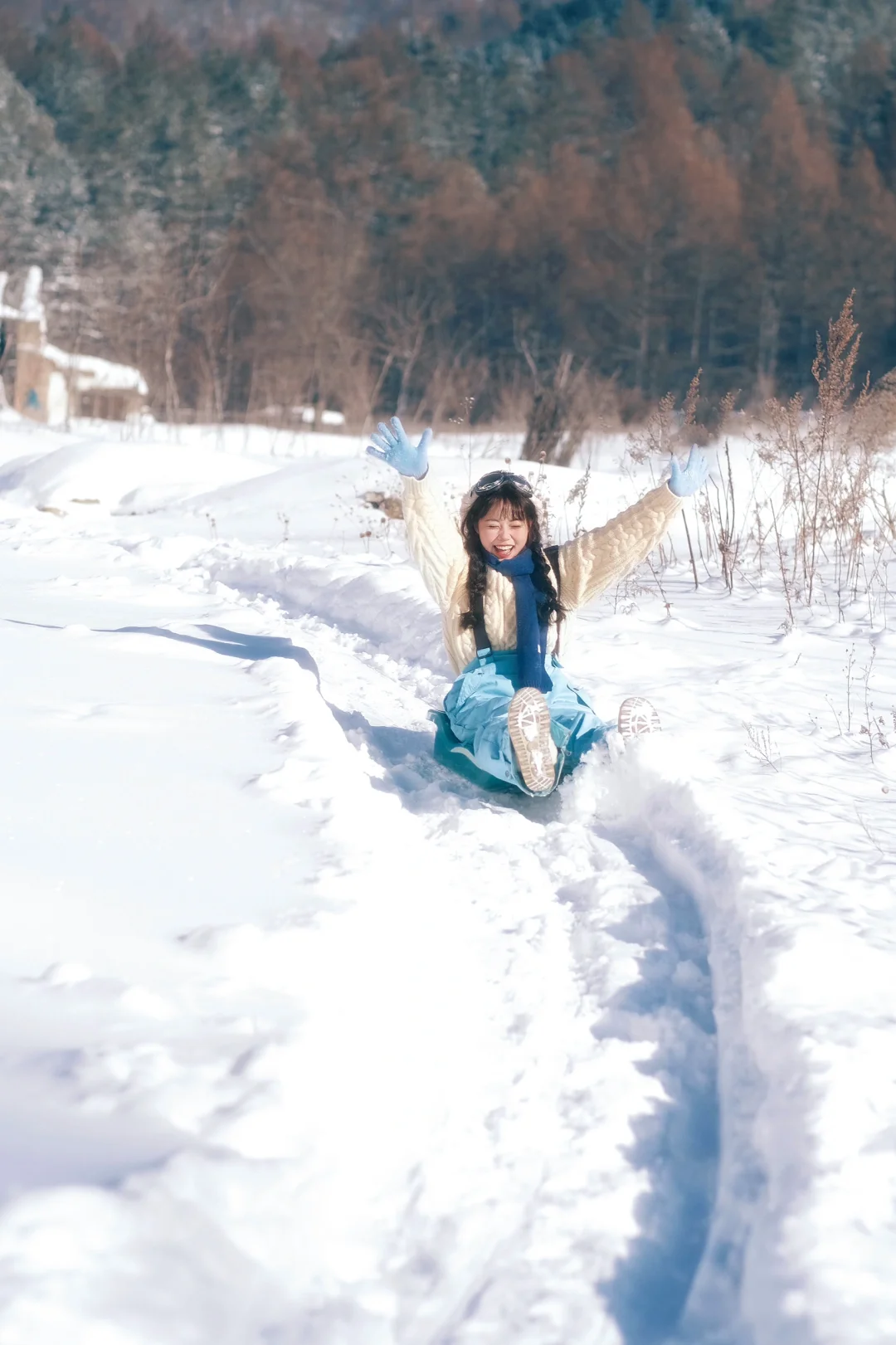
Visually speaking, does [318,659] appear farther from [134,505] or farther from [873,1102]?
[134,505]

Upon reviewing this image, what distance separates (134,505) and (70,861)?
9.67 metres

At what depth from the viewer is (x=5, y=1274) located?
1289 millimetres

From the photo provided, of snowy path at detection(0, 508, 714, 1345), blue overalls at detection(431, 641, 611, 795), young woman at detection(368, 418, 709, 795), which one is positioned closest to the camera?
snowy path at detection(0, 508, 714, 1345)

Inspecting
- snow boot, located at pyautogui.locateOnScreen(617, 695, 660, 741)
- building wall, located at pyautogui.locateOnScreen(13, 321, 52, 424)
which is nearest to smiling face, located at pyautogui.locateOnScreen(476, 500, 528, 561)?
snow boot, located at pyautogui.locateOnScreen(617, 695, 660, 741)

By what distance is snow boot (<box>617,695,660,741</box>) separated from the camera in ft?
10.9

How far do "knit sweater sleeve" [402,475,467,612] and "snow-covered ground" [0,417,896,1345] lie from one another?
0.50 meters

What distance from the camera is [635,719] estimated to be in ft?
10.9

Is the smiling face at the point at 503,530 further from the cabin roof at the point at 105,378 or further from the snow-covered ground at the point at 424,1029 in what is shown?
the cabin roof at the point at 105,378

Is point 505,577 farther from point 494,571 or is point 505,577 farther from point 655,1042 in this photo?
point 655,1042

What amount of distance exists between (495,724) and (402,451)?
0.92 m

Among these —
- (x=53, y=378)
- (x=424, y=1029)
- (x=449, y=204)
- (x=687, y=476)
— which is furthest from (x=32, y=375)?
(x=424, y=1029)

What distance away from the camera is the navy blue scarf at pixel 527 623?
3604 mm

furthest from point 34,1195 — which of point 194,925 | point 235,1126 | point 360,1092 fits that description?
point 194,925

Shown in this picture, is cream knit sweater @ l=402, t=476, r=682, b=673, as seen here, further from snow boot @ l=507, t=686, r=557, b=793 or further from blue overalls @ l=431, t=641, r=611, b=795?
snow boot @ l=507, t=686, r=557, b=793
